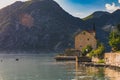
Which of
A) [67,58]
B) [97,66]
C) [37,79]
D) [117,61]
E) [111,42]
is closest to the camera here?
[37,79]

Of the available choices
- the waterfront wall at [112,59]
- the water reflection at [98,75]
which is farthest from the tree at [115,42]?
the water reflection at [98,75]

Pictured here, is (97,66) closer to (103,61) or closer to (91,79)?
(103,61)

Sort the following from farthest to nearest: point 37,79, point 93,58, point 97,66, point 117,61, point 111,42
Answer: point 93,58 < point 111,42 < point 97,66 < point 117,61 < point 37,79

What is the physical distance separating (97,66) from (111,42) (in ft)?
48.3

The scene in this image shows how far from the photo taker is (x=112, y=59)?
123m

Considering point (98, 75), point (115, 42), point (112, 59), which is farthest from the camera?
point (115, 42)

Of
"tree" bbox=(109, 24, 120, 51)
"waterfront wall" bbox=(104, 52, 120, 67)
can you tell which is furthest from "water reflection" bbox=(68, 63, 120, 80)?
"tree" bbox=(109, 24, 120, 51)

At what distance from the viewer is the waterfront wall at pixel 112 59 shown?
4604 inches

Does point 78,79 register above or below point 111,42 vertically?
below

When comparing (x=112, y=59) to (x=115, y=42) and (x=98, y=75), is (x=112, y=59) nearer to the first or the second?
(x=115, y=42)

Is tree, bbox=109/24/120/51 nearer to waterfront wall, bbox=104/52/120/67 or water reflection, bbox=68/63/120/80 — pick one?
waterfront wall, bbox=104/52/120/67

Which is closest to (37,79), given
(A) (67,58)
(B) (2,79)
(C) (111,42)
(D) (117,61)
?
(B) (2,79)

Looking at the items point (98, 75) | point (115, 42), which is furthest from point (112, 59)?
point (98, 75)

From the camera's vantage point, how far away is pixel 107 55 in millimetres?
129000
